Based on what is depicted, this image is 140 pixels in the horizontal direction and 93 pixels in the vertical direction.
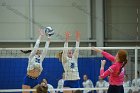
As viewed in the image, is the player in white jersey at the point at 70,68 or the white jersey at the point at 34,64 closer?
the white jersey at the point at 34,64

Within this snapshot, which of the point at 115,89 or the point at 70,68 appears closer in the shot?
the point at 115,89

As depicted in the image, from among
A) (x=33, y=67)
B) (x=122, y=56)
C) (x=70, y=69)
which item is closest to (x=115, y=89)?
(x=122, y=56)

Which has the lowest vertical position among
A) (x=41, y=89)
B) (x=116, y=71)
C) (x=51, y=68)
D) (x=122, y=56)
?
(x=51, y=68)

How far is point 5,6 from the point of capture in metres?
16.8

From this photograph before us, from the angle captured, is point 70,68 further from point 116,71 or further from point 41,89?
point 41,89

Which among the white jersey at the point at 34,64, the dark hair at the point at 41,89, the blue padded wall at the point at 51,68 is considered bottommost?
the blue padded wall at the point at 51,68

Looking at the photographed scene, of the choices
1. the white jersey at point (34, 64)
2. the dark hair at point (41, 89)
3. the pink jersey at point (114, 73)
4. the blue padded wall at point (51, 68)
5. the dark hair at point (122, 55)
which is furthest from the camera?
the blue padded wall at point (51, 68)

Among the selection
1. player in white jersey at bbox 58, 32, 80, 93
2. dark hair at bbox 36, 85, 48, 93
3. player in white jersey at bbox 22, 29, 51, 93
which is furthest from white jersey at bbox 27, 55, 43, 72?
dark hair at bbox 36, 85, 48, 93

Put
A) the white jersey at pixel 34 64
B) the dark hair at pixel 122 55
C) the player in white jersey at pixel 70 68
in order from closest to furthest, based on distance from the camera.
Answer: the dark hair at pixel 122 55 → the white jersey at pixel 34 64 → the player in white jersey at pixel 70 68

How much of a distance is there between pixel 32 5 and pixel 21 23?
0.98 m

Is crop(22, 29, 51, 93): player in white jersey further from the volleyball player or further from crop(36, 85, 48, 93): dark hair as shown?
crop(36, 85, 48, 93): dark hair

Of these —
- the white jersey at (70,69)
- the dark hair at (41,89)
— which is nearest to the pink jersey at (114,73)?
the white jersey at (70,69)

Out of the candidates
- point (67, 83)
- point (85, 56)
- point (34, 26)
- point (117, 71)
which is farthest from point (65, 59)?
point (34, 26)

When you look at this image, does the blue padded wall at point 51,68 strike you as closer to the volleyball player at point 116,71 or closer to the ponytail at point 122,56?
the volleyball player at point 116,71
